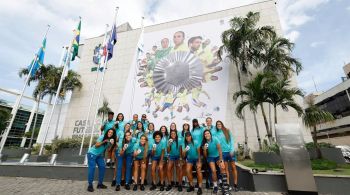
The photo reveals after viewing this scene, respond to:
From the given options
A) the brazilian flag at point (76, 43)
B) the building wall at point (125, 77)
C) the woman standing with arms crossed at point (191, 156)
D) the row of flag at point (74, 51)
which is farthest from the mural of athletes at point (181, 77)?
the woman standing with arms crossed at point (191, 156)

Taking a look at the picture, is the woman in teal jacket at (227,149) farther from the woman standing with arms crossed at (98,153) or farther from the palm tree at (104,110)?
the palm tree at (104,110)

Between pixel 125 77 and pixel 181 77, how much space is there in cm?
610

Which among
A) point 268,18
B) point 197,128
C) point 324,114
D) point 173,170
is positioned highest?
point 268,18

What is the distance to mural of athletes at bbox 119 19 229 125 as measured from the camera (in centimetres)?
1463

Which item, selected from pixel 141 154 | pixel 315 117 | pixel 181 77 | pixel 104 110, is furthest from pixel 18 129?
pixel 315 117

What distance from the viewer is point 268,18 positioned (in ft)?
52.6

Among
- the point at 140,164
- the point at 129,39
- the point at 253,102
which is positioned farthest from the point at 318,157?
the point at 129,39

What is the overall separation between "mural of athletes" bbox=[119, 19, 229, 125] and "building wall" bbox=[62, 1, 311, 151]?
0.64 m

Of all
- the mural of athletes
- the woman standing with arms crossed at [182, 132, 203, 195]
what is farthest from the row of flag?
the woman standing with arms crossed at [182, 132, 203, 195]

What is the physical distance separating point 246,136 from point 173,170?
845 cm

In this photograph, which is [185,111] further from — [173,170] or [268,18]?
[268,18]

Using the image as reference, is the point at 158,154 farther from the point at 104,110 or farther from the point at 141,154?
the point at 104,110

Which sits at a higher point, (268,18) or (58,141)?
(268,18)

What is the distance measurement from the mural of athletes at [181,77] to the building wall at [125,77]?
25.0 inches
